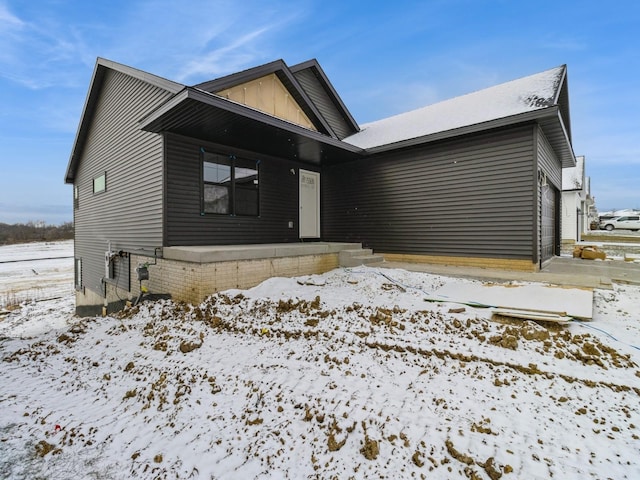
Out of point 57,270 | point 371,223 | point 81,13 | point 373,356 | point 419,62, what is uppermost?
point 419,62

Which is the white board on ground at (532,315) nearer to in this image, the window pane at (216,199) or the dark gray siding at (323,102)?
the window pane at (216,199)

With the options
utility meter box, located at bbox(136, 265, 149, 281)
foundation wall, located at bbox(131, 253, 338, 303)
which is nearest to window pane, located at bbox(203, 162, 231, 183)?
foundation wall, located at bbox(131, 253, 338, 303)

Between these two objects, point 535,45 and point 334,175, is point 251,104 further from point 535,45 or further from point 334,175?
point 535,45

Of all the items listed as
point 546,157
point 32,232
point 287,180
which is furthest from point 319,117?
point 32,232

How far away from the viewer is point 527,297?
437 centimetres

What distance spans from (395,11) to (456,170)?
8.03 metres

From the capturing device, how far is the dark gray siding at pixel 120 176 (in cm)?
668

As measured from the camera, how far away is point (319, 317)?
419 cm

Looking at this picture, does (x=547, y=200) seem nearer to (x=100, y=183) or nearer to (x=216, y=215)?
(x=216, y=215)

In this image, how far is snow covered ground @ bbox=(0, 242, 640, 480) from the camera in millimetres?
1791

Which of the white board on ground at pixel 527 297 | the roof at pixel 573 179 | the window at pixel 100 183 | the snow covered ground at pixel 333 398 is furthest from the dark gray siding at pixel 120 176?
the roof at pixel 573 179

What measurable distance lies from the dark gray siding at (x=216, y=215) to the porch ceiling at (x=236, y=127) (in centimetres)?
32

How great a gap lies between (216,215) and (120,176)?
3.31 metres

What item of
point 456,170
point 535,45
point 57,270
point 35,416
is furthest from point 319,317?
point 57,270
